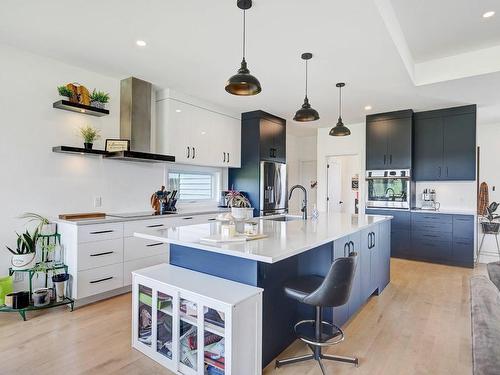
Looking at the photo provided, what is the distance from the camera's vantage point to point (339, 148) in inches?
251

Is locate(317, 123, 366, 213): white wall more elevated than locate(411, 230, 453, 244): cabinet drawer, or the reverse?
locate(317, 123, 366, 213): white wall

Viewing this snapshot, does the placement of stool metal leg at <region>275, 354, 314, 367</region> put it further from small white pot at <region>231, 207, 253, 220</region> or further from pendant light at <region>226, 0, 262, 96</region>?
pendant light at <region>226, 0, 262, 96</region>

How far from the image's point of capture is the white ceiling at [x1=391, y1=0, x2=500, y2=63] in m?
2.57

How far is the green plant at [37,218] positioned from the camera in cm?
306

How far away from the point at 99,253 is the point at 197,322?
1.90 meters

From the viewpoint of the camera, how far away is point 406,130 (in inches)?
204

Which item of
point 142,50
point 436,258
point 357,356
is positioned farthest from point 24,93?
point 436,258

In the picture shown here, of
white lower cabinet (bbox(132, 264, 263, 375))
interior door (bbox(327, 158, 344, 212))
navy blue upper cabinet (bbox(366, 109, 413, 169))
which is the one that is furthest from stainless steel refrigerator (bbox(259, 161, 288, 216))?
white lower cabinet (bbox(132, 264, 263, 375))

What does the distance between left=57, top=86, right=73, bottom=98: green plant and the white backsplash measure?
5.70 meters

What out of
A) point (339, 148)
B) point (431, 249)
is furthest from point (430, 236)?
point (339, 148)

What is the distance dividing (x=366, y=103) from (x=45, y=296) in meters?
4.94

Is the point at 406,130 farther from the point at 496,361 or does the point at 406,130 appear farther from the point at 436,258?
the point at 496,361

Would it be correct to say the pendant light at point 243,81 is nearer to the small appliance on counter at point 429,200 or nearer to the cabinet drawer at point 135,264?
the cabinet drawer at point 135,264

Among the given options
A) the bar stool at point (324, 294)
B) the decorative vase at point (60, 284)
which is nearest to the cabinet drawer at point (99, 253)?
the decorative vase at point (60, 284)
